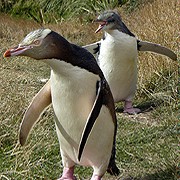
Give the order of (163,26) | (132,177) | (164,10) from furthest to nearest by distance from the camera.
A: (164,10) < (163,26) < (132,177)

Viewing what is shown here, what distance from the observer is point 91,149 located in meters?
2.25

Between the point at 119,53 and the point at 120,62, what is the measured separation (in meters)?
0.08

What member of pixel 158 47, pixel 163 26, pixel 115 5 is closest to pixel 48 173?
pixel 158 47

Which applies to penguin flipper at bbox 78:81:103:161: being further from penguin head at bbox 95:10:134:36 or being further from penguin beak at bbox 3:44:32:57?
penguin head at bbox 95:10:134:36

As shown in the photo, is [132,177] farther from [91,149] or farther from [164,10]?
[164,10]

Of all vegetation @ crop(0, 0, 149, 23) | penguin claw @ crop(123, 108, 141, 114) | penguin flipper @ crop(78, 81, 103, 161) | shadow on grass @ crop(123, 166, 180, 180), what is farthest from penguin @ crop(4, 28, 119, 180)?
vegetation @ crop(0, 0, 149, 23)

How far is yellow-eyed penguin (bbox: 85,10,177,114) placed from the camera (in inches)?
138

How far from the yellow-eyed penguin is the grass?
213 millimetres

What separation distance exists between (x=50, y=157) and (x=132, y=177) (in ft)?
1.91

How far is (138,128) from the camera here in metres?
3.43

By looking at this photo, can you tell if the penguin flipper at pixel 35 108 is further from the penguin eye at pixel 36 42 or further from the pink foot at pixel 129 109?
the pink foot at pixel 129 109

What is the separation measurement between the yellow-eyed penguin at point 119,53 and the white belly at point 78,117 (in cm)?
132

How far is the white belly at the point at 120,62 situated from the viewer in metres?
3.51

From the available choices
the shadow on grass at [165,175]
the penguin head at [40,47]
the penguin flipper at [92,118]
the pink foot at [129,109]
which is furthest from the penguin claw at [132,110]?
the penguin head at [40,47]
